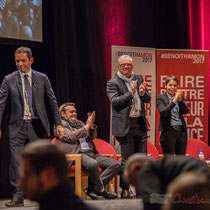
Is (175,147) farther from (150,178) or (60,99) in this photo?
(150,178)

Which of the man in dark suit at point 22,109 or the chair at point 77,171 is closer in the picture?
the man in dark suit at point 22,109

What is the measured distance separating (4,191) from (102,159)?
152 cm

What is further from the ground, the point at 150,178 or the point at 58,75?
the point at 58,75

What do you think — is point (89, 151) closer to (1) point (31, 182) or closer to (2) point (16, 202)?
(2) point (16, 202)

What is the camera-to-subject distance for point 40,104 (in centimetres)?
447

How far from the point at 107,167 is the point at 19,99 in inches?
54.2

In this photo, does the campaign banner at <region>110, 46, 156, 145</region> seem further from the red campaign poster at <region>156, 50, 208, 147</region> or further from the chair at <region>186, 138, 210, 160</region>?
the chair at <region>186, 138, 210, 160</region>

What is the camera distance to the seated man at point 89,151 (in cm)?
498

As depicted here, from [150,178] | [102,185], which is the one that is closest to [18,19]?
[102,185]

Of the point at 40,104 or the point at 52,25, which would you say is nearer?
the point at 40,104

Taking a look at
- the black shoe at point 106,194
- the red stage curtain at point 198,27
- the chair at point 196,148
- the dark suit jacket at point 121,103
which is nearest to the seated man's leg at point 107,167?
the black shoe at point 106,194

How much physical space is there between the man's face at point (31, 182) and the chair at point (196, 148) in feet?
16.8

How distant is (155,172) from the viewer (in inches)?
75.4

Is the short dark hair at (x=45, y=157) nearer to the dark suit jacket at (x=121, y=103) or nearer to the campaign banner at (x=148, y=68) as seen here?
the dark suit jacket at (x=121, y=103)
